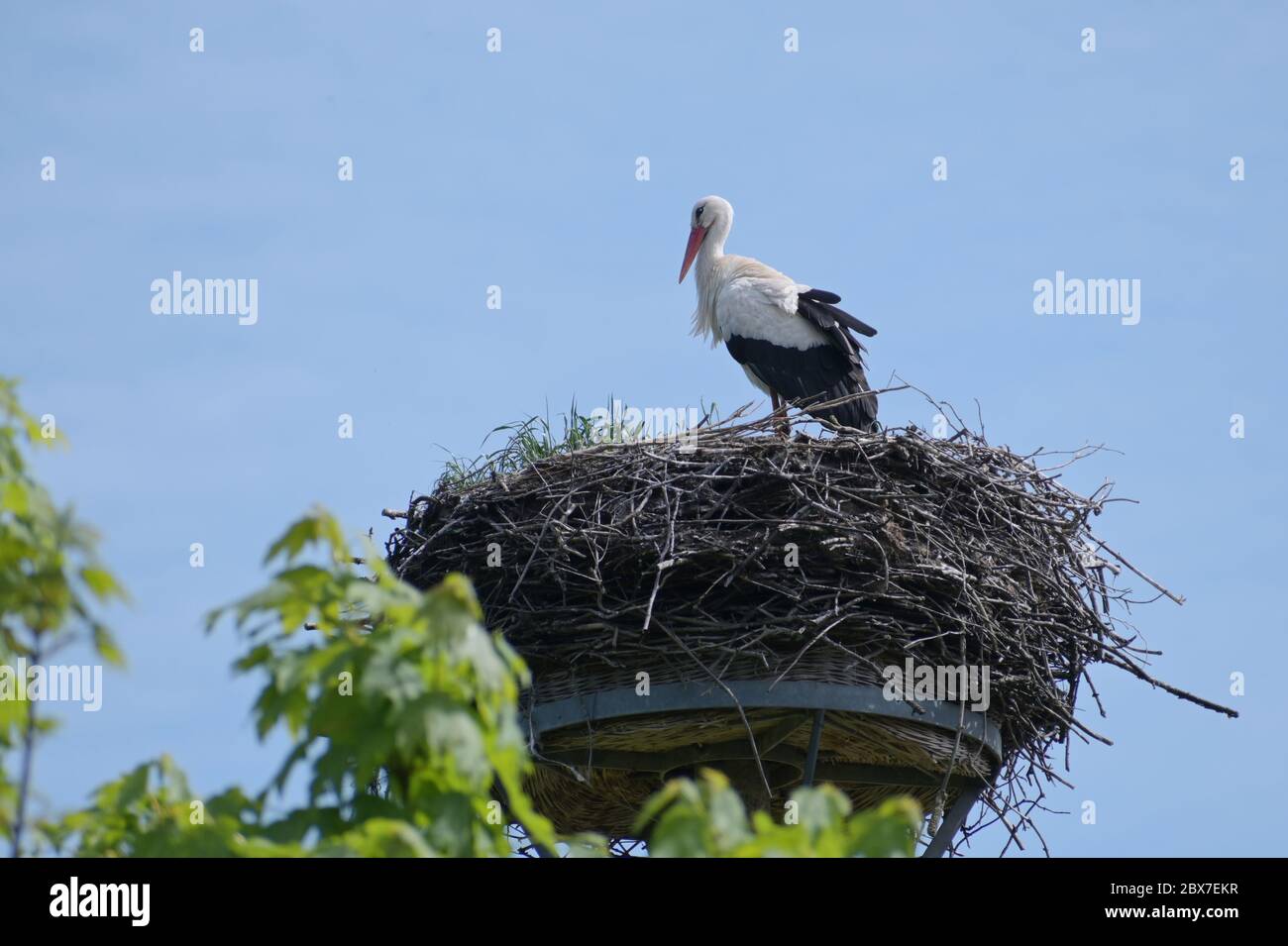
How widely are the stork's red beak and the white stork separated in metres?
0.52

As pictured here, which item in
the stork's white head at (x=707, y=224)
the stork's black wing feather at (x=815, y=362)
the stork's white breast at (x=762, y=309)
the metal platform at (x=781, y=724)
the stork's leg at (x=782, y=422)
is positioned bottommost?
the metal platform at (x=781, y=724)

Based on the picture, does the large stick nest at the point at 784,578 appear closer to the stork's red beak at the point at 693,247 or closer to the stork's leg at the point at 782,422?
the stork's leg at the point at 782,422

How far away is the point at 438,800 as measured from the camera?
11.8 feet

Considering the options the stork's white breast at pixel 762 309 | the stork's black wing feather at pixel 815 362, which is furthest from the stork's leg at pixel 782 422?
the stork's white breast at pixel 762 309

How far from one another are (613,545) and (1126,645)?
8.95ft

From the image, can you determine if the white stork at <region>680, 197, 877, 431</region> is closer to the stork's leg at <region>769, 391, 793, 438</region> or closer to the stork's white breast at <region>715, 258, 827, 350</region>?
the stork's white breast at <region>715, 258, 827, 350</region>

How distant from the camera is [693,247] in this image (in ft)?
43.0

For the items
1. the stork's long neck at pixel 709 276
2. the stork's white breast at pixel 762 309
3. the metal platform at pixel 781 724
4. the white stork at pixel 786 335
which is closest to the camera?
the metal platform at pixel 781 724

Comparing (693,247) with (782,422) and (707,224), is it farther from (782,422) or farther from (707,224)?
(782,422)

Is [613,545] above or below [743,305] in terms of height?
below

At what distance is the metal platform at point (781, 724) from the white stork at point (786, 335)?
232 cm

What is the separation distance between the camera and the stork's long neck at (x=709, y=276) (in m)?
12.4
